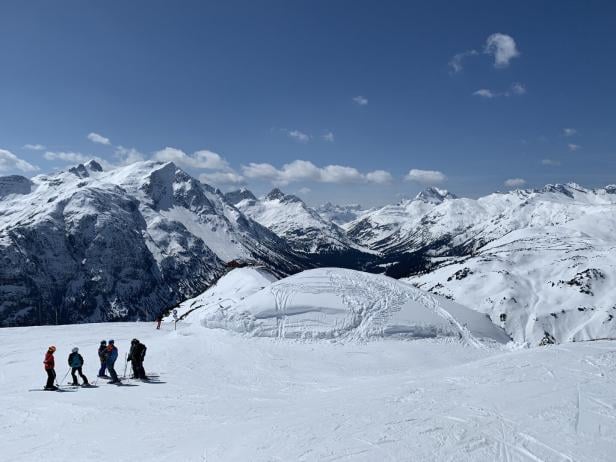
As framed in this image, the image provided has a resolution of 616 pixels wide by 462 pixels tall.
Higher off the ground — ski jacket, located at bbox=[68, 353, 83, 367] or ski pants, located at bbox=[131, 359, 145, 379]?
ski jacket, located at bbox=[68, 353, 83, 367]

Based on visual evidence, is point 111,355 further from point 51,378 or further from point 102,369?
point 51,378


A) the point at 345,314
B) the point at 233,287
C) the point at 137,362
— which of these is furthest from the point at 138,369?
the point at 233,287

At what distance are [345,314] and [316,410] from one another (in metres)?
19.1

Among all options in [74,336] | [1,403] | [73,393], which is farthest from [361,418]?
[74,336]

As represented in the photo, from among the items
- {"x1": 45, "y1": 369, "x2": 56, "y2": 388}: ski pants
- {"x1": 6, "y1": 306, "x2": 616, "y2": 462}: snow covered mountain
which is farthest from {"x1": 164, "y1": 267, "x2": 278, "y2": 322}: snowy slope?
{"x1": 45, "y1": 369, "x2": 56, "y2": 388}: ski pants

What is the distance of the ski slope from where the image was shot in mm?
12164

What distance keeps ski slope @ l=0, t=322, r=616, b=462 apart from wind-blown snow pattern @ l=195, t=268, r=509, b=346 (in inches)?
211

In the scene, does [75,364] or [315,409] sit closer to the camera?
[315,409]

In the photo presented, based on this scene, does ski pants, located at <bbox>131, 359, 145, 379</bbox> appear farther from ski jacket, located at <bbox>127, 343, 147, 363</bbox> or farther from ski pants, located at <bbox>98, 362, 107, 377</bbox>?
ski pants, located at <bbox>98, 362, 107, 377</bbox>

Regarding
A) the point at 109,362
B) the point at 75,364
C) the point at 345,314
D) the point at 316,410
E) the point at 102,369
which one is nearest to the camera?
the point at 316,410

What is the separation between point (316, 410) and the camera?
52.4 feet

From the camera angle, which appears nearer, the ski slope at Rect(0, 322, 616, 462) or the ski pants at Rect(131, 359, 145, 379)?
the ski slope at Rect(0, 322, 616, 462)

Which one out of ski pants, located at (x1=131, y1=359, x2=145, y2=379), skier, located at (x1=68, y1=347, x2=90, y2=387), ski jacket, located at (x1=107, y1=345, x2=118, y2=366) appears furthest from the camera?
ski pants, located at (x1=131, y1=359, x2=145, y2=379)

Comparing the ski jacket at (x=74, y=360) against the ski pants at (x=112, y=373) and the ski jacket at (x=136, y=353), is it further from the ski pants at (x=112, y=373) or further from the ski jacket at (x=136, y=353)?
the ski jacket at (x=136, y=353)
